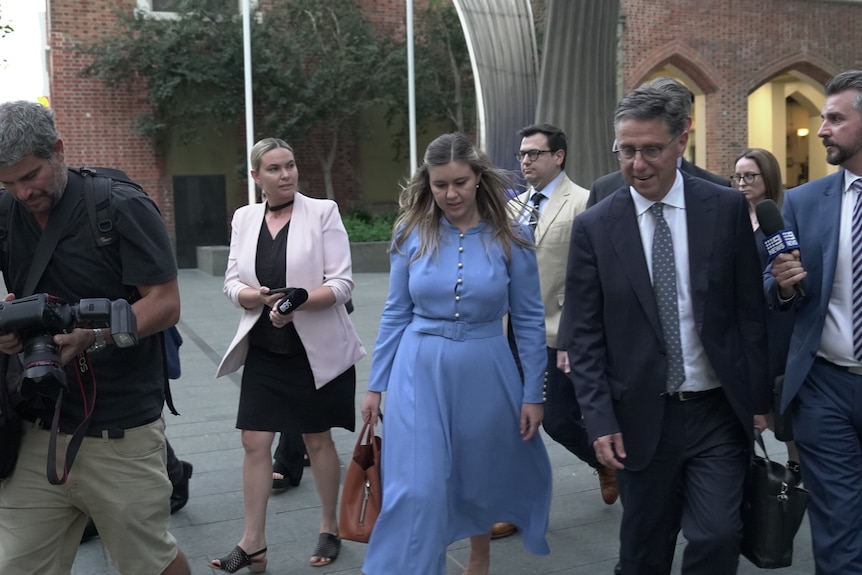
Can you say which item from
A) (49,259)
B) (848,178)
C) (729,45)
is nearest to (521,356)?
(848,178)

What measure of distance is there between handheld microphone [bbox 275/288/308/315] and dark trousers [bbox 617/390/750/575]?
5.67 feet

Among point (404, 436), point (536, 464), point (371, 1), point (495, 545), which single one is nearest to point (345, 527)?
point (404, 436)

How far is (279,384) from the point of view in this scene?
14.6 ft

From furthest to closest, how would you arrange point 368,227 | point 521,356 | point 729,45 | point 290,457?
point 729,45
point 368,227
point 290,457
point 521,356

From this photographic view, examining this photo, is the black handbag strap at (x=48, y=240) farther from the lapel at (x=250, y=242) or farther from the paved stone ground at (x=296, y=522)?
the paved stone ground at (x=296, y=522)

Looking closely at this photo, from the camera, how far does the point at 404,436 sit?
3.58m

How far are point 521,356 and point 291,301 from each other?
1115 mm

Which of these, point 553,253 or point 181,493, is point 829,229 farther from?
point 181,493

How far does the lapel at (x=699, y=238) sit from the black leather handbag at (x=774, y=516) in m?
0.55

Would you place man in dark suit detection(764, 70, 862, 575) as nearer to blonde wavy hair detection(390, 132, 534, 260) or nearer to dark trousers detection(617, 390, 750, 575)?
dark trousers detection(617, 390, 750, 575)

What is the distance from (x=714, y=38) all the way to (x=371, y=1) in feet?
30.5

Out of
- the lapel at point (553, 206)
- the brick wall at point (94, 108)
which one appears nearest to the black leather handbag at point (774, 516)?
the lapel at point (553, 206)

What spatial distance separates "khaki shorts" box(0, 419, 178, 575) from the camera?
2928 millimetres

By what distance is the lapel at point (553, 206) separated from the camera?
5062 millimetres
